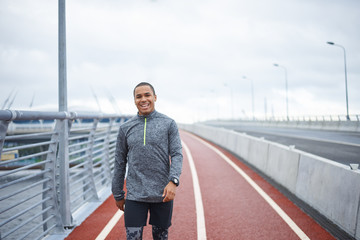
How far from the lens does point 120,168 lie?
359cm

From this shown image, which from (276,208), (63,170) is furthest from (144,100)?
(276,208)

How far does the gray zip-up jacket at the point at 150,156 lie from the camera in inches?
131

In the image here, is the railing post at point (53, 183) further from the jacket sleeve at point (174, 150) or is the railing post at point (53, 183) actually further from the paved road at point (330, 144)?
the paved road at point (330, 144)

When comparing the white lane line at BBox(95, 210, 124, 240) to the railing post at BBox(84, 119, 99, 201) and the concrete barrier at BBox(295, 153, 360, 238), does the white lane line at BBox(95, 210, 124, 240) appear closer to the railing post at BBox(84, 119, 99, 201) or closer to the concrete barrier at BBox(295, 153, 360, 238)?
the railing post at BBox(84, 119, 99, 201)

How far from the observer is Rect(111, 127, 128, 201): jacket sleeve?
139 inches

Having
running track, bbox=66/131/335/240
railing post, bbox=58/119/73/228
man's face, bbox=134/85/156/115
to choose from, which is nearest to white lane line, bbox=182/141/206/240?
A: running track, bbox=66/131/335/240

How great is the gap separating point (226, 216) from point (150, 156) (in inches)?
166

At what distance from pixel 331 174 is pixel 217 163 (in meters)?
8.84

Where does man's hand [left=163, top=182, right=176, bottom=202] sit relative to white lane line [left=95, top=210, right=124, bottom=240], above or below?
above

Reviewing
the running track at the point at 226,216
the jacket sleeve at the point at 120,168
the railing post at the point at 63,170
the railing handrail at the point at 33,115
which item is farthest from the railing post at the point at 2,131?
the running track at the point at 226,216

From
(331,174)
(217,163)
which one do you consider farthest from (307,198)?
(217,163)

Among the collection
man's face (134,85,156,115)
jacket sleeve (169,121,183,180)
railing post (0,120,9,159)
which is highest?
man's face (134,85,156,115)

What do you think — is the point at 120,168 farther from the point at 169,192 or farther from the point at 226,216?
the point at 226,216

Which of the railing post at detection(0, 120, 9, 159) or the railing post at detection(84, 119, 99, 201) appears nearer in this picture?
the railing post at detection(0, 120, 9, 159)
